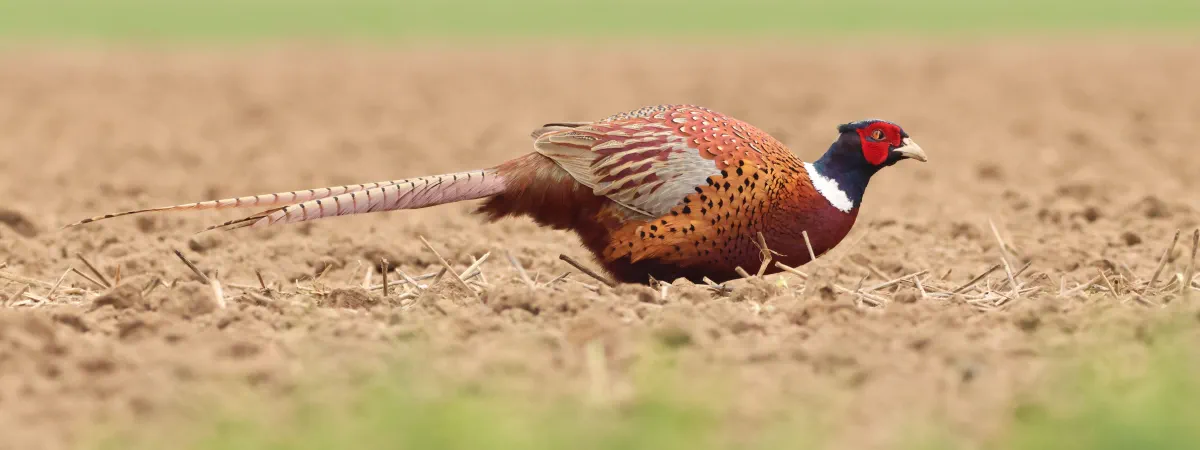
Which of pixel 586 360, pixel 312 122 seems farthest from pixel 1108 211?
pixel 312 122

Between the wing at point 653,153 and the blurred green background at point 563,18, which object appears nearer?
the wing at point 653,153

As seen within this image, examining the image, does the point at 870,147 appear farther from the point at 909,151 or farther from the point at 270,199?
the point at 270,199

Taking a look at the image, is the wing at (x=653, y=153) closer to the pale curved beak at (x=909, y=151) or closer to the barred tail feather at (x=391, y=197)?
the barred tail feather at (x=391, y=197)

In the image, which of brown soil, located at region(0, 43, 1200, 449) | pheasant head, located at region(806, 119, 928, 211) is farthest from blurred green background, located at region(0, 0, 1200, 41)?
pheasant head, located at region(806, 119, 928, 211)

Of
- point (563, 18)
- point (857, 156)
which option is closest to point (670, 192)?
point (857, 156)

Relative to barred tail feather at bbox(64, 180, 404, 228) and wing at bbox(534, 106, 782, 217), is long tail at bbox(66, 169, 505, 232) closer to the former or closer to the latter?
barred tail feather at bbox(64, 180, 404, 228)

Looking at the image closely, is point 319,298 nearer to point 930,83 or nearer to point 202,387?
point 202,387

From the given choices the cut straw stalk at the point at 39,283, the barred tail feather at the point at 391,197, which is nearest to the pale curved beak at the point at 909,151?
the barred tail feather at the point at 391,197
